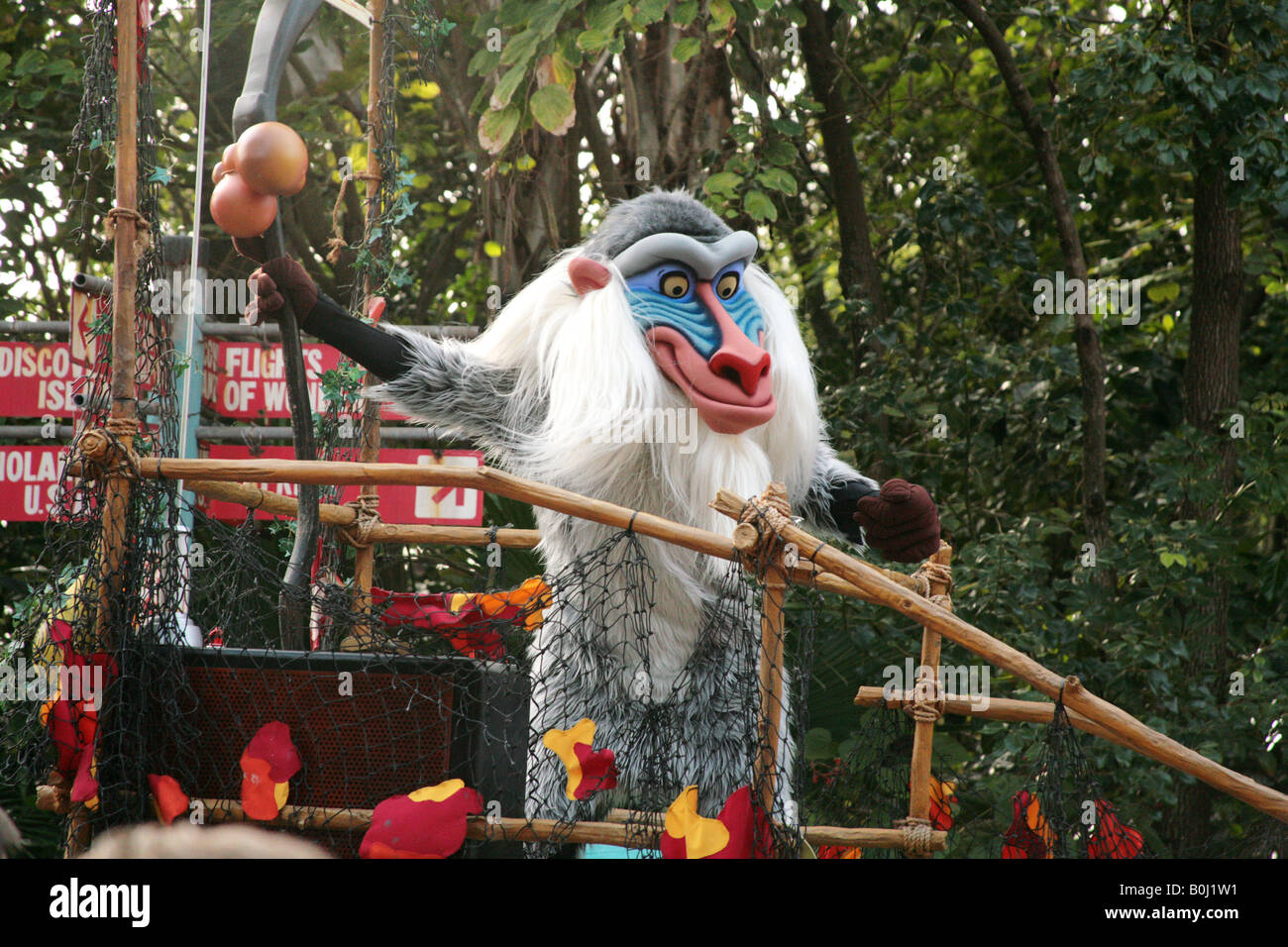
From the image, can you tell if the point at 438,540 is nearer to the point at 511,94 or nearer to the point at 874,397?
the point at 511,94

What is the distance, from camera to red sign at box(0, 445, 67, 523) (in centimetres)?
394

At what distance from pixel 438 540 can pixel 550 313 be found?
2.17 feet

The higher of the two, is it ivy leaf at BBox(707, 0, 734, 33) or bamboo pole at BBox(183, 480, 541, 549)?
ivy leaf at BBox(707, 0, 734, 33)

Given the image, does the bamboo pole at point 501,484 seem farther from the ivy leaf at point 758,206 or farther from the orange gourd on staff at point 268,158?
the ivy leaf at point 758,206

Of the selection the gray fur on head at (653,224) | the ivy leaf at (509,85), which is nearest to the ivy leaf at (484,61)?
the ivy leaf at (509,85)

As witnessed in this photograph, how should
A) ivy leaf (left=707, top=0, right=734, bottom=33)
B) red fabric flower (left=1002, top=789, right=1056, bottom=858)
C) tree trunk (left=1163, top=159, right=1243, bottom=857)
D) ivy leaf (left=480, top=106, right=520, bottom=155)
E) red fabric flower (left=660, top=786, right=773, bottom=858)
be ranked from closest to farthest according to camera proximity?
red fabric flower (left=660, top=786, right=773, bottom=858) → red fabric flower (left=1002, top=789, right=1056, bottom=858) → ivy leaf (left=480, top=106, right=520, bottom=155) → ivy leaf (left=707, top=0, right=734, bottom=33) → tree trunk (left=1163, top=159, right=1243, bottom=857)

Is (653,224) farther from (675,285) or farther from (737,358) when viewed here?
(737,358)

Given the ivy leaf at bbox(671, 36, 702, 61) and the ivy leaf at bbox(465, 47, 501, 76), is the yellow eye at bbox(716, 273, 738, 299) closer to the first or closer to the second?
the ivy leaf at bbox(671, 36, 702, 61)

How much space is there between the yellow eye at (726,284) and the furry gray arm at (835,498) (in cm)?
41

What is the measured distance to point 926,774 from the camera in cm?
199

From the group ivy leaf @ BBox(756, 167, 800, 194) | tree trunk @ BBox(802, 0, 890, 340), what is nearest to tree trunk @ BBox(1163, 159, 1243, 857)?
tree trunk @ BBox(802, 0, 890, 340)

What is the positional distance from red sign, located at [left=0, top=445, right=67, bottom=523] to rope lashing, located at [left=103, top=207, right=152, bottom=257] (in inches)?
83.6

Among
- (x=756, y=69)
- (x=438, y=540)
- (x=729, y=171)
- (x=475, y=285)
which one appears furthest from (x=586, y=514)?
(x=475, y=285)

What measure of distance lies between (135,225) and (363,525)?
86cm
